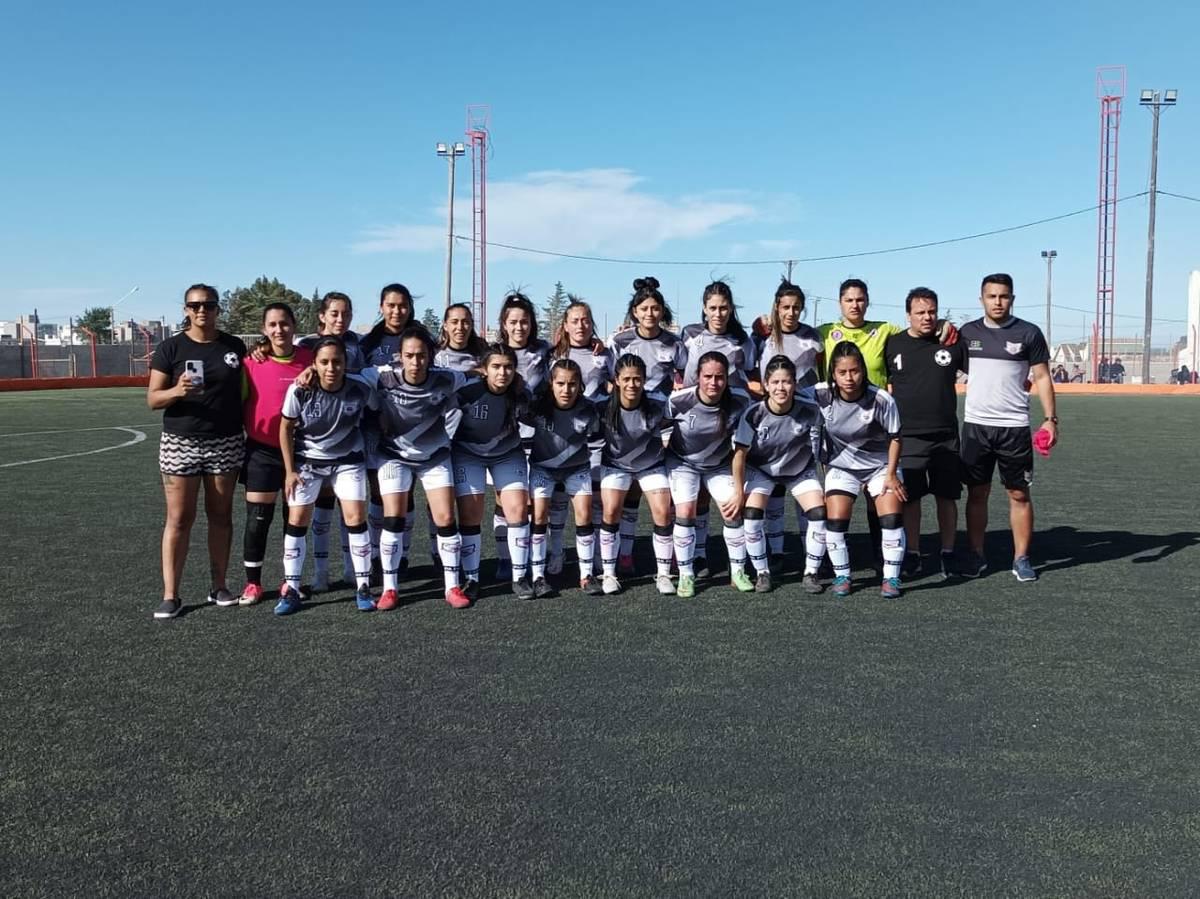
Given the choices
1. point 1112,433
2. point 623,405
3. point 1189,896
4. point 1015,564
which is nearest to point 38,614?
point 623,405

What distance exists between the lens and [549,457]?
5965 millimetres

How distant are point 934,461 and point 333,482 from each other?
3.81 metres

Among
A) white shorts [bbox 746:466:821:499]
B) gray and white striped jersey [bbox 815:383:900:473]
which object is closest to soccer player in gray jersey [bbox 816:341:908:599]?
gray and white striped jersey [bbox 815:383:900:473]

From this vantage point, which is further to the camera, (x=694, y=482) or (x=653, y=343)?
(x=653, y=343)

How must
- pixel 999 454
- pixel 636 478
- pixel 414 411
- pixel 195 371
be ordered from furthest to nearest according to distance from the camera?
pixel 999 454
pixel 636 478
pixel 414 411
pixel 195 371

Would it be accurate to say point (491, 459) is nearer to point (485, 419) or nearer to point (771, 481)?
point (485, 419)

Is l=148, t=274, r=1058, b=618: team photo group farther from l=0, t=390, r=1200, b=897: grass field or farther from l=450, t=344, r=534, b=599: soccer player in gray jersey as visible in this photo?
l=0, t=390, r=1200, b=897: grass field

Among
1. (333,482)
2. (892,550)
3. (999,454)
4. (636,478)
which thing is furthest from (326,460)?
(999,454)

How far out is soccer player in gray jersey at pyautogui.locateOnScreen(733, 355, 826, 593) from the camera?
5875mm

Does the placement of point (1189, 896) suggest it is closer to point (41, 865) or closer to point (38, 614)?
point (41, 865)

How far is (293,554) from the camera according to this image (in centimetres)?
547

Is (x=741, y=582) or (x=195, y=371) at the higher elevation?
(x=195, y=371)

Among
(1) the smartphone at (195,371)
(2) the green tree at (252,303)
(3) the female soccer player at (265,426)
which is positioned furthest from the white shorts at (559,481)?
(2) the green tree at (252,303)

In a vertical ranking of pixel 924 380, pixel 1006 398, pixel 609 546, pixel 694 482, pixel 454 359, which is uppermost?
pixel 454 359
